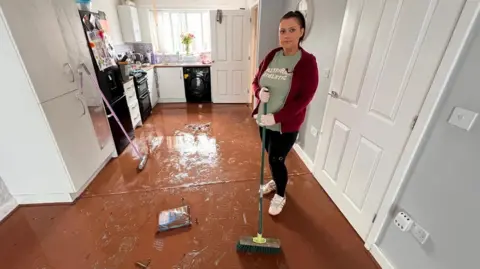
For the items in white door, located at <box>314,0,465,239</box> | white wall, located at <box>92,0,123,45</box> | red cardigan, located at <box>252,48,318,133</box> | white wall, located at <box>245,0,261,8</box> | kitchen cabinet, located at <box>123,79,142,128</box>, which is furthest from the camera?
A: white wall, located at <box>245,0,261,8</box>

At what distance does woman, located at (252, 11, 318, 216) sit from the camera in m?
1.32

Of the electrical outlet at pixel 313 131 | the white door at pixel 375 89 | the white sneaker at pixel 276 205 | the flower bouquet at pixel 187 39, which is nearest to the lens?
the white door at pixel 375 89

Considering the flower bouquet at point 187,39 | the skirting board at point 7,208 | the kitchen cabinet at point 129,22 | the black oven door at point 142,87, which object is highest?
the kitchen cabinet at point 129,22

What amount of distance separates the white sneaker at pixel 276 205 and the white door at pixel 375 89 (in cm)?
52

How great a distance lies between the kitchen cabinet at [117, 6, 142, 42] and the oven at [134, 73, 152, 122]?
1.06 meters

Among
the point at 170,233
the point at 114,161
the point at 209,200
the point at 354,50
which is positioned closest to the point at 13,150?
the point at 114,161

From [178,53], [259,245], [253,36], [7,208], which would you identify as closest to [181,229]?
[259,245]

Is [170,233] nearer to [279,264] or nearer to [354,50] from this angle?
[279,264]

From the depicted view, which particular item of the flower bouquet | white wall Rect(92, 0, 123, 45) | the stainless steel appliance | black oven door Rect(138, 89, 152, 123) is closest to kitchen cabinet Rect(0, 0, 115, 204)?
the stainless steel appliance

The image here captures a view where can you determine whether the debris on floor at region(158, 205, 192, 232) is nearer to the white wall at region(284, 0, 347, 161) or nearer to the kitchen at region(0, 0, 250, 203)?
the kitchen at region(0, 0, 250, 203)

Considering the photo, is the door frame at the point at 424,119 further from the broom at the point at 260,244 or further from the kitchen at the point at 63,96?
the kitchen at the point at 63,96

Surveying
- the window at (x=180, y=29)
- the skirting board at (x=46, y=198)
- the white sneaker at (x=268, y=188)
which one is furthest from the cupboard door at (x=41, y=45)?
the window at (x=180, y=29)

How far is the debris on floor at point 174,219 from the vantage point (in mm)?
1693

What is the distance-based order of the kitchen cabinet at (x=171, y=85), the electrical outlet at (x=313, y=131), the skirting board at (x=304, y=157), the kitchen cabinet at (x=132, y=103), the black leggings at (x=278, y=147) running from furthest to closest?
the kitchen cabinet at (x=171, y=85) < the kitchen cabinet at (x=132, y=103) < the skirting board at (x=304, y=157) < the electrical outlet at (x=313, y=131) < the black leggings at (x=278, y=147)
